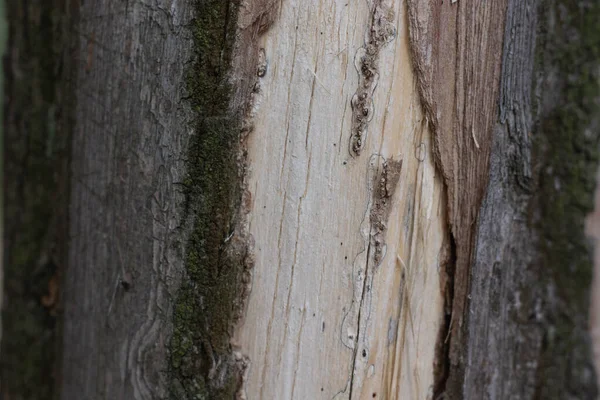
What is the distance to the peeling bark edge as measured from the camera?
3.32 ft

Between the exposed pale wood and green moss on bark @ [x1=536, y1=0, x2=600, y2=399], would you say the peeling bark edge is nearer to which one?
the exposed pale wood

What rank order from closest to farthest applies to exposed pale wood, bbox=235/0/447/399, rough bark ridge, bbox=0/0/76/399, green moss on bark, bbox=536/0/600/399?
1. green moss on bark, bbox=536/0/600/399
2. exposed pale wood, bbox=235/0/447/399
3. rough bark ridge, bbox=0/0/76/399

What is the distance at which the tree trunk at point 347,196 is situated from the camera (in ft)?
3.24

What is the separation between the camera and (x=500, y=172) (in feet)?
3.38

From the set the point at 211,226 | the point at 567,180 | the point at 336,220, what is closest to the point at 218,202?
the point at 211,226

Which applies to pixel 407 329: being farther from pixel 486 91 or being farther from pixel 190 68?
pixel 190 68

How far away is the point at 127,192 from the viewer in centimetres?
116

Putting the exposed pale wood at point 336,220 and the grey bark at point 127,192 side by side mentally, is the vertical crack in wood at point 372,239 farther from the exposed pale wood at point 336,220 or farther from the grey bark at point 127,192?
the grey bark at point 127,192

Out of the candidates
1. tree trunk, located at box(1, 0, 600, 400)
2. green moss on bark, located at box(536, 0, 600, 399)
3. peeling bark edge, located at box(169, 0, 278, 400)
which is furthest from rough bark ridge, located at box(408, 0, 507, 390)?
peeling bark edge, located at box(169, 0, 278, 400)

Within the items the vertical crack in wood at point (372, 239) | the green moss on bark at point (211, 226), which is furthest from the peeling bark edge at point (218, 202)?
the vertical crack in wood at point (372, 239)

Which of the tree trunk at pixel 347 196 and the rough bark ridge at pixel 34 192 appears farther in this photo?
the rough bark ridge at pixel 34 192

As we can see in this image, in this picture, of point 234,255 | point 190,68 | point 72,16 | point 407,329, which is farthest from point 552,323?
point 72,16

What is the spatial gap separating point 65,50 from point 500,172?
0.98 metres

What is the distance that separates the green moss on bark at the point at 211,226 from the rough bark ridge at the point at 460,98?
35 centimetres
